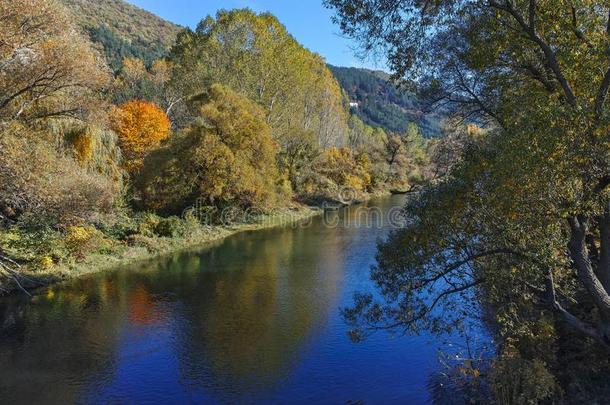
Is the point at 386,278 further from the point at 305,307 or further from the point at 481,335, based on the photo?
the point at 305,307

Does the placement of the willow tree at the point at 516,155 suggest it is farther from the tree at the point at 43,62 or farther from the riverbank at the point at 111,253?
the riverbank at the point at 111,253

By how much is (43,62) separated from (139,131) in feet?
77.4

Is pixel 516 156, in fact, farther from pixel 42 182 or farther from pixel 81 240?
pixel 81 240

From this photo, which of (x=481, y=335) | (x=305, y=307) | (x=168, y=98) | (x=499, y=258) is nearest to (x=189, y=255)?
(x=305, y=307)

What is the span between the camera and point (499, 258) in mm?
10945

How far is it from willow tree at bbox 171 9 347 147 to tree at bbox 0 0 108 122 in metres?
26.7

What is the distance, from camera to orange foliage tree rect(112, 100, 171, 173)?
41.0 meters

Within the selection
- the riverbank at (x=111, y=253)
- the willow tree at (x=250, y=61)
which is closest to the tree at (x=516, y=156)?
the riverbank at (x=111, y=253)

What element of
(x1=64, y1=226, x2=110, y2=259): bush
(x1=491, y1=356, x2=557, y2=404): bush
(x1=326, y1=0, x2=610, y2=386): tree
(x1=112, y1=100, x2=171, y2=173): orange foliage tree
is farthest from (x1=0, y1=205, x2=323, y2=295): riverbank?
(x1=491, y1=356, x2=557, y2=404): bush

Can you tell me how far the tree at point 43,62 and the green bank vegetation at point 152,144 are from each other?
4 centimetres

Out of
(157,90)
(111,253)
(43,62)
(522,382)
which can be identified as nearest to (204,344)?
(522,382)

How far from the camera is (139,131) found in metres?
41.8

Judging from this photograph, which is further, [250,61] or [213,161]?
[250,61]

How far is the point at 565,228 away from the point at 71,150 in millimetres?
25794
